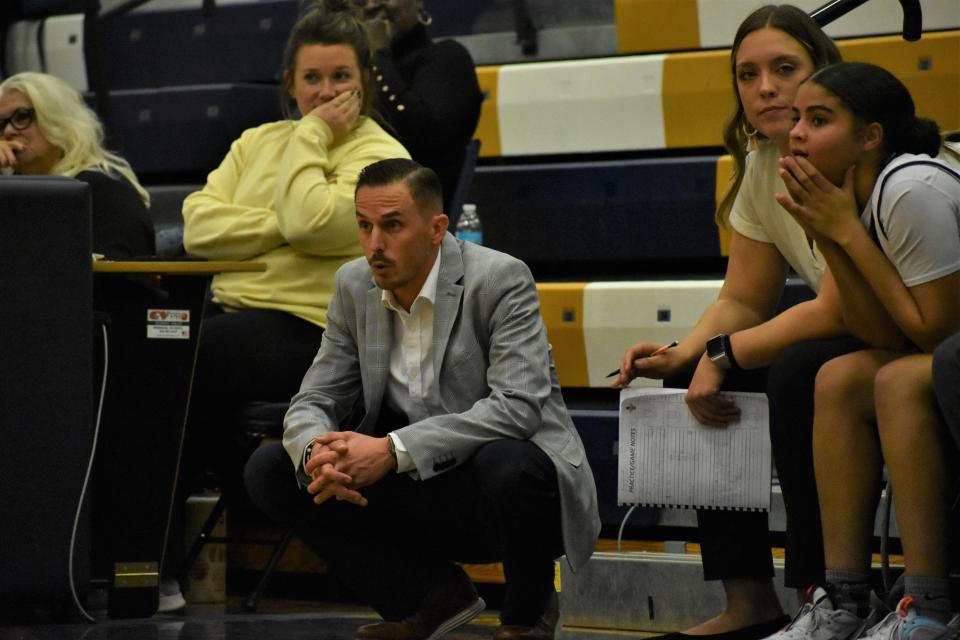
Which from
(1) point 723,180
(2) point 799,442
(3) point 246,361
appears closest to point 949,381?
(2) point 799,442

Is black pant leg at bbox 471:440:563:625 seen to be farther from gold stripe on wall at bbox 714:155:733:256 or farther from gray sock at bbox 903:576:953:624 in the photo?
gold stripe on wall at bbox 714:155:733:256

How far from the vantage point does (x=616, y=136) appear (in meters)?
4.00

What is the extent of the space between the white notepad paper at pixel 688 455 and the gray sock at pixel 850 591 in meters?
0.24

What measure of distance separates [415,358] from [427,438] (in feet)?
0.67

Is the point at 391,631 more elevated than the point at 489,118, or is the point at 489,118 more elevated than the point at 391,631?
the point at 489,118

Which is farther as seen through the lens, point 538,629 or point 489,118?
point 489,118

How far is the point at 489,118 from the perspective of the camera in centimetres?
415

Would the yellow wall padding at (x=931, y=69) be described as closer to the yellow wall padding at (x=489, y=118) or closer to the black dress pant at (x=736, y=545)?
the yellow wall padding at (x=489, y=118)

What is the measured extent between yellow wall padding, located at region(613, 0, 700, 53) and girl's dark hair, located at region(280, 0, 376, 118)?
837 millimetres

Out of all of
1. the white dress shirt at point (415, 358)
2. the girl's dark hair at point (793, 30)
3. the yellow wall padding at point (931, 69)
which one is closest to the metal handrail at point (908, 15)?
the girl's dark hair at point (793, 30)

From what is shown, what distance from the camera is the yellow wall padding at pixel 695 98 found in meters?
3.86

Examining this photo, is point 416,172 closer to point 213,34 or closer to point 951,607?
point 951,607

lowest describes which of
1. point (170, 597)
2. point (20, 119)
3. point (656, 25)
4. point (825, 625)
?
point (170, 597)

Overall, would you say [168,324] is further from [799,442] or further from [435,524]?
[799,442]
